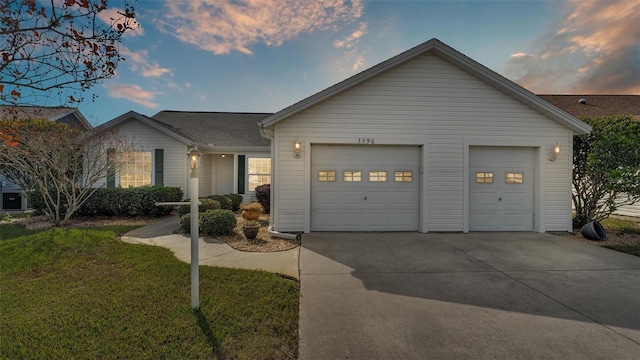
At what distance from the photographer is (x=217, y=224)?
266 inches

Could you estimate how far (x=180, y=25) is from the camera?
7699 mm

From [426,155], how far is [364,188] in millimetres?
2067

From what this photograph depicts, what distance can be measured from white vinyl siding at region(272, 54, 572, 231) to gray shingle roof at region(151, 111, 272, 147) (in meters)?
6.92

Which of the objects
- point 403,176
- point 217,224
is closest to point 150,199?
point 217,224

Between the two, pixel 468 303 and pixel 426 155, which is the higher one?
pixel 426 155

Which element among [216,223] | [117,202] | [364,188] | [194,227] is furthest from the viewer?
[117,202]

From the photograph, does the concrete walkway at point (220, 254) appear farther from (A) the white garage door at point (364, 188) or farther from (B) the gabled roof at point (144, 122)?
(B) the gabled roof at point (144, 122)

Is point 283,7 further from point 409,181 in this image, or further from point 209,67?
point 409,181

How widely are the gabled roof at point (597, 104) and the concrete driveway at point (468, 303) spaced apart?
38.0 feet

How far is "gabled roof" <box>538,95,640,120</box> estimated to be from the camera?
1269 cm

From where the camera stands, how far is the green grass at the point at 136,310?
2.35 meters

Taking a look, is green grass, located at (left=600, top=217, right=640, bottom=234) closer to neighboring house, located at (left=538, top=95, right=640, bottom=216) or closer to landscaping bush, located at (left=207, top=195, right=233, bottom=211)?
neighboring house, located at (left=538, top=95, right=640, bottom=216)

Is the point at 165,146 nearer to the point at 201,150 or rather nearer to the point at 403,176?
the point at 201,150

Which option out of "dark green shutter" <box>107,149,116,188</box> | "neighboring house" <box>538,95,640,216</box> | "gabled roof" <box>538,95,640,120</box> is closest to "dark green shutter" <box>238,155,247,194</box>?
"dark green shutter" <box>107,149,116,188</box>
